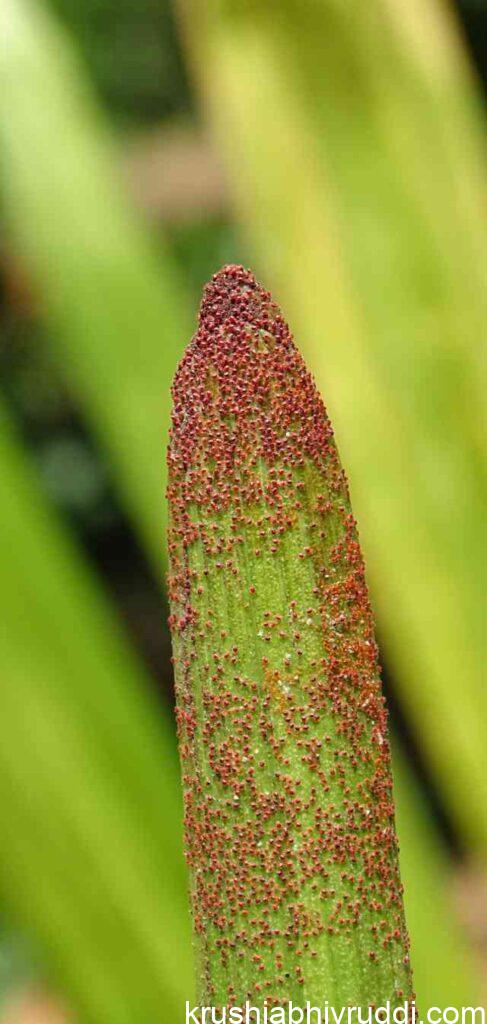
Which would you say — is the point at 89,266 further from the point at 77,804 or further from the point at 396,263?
the point at 77,804

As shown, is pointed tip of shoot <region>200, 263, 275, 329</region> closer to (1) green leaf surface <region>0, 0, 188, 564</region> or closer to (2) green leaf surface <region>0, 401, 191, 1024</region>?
(2) green leaf surface <region>0, 401, 191, 1024</region>

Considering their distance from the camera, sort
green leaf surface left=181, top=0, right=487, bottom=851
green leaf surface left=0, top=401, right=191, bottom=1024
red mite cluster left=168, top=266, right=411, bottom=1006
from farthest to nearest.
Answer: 1. green leaf surface left=181, top=0, right=487, bottom=851
2. green leaf surface left=0, top=401, right=191, bottom=1024
3. red mite cluster left=168, top=266, right=411, bottom=1006

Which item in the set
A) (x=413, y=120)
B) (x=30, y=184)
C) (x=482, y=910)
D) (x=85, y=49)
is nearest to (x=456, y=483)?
(x=413, y=120)

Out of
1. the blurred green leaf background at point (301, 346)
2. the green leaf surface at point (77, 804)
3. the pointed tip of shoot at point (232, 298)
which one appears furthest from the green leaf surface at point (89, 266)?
the pointed tip of shoot at point (232, 298)

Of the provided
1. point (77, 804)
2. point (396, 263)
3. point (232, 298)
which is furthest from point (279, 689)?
point (396, 263)

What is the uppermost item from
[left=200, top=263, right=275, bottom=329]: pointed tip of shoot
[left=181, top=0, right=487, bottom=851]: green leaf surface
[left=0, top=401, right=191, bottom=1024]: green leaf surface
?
[left=181, top=0, right=487, bottom=851]: green leaf surface

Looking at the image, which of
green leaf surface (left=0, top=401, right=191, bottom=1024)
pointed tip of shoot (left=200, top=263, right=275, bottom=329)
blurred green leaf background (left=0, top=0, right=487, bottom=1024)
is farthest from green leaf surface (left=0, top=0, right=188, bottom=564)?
pointed tip of shoot (left=200, top=263, right=275, bottom=329)

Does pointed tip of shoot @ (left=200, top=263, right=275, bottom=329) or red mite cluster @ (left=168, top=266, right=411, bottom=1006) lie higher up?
pointed tip of shoot @ (left=200, top=263, right=275, bottom=329)

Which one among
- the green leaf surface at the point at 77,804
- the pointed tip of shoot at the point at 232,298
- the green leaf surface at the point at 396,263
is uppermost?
the green leaf surface at the point at 396,263

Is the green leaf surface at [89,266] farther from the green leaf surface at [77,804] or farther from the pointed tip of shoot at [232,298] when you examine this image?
the pointed tip of shoot at [232,298]
